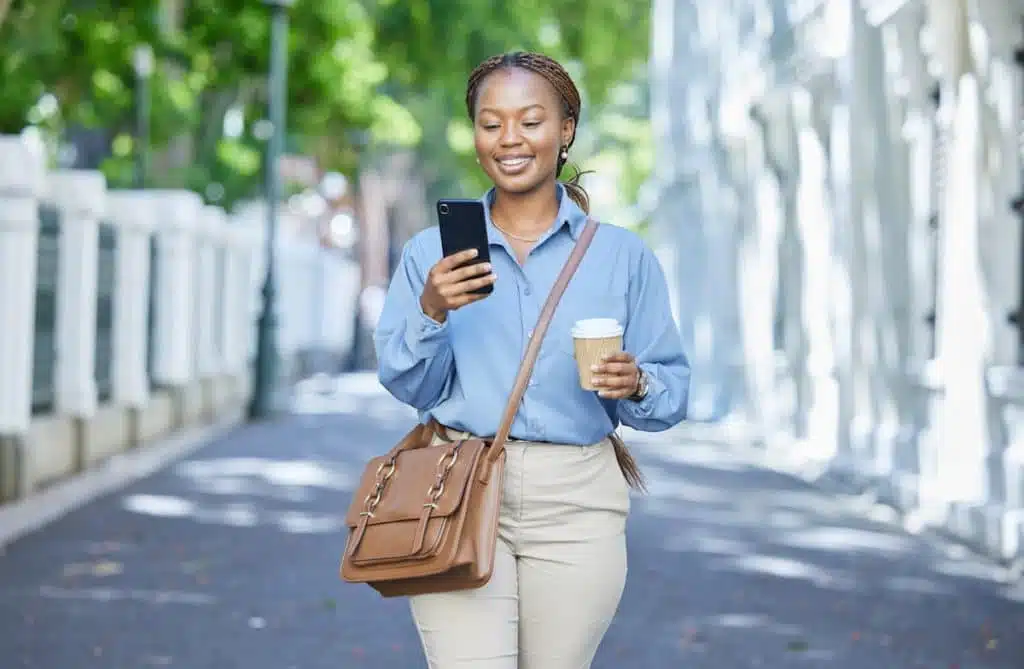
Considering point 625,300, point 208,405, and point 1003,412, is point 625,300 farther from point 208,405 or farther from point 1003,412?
point 208,405

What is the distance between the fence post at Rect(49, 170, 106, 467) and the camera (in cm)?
1457

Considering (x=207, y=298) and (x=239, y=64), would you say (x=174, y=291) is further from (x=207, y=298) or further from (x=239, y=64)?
(x=239, y=64)

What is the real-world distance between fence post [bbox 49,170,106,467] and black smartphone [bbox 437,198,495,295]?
37.2ft

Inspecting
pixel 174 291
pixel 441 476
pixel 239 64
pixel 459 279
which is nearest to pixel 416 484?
pixel 441 476

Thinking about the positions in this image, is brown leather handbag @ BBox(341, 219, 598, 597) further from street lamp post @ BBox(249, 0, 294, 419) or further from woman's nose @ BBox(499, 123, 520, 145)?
street lamp post @ BBox(249, 0, 294, 419)

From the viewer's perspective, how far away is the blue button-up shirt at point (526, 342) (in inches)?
144

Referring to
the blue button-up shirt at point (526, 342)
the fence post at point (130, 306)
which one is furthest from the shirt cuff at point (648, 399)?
the fence post at point (130, 306)

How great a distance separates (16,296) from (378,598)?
5.14 meters

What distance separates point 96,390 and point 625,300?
1254 centimetres

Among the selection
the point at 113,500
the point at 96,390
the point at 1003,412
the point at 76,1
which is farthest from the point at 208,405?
the point at 1003,412

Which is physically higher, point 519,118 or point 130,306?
point 519,118

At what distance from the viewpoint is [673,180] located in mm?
30938

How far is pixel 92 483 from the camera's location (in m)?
13.8

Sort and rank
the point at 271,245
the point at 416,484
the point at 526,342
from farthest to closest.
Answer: the point at 271,245, the point at 526,342, the point at 416,484
